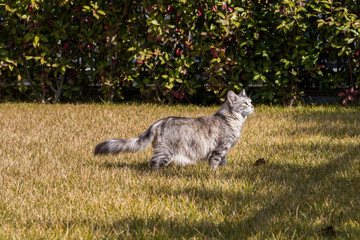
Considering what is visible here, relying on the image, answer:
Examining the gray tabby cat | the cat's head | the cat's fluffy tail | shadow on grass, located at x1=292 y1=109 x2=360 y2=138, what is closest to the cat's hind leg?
the gray tabby cat

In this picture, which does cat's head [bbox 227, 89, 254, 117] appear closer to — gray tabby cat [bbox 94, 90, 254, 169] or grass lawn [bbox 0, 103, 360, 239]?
gray tabby cat [bbox 94, 90, 254, 169]

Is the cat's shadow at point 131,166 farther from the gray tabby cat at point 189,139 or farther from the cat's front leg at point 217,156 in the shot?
the cat's front leg at point 217,156

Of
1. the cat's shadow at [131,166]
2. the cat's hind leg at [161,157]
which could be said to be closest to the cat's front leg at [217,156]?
the cat's hind leg at [161,157]

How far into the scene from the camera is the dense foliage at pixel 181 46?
6781 millimetres

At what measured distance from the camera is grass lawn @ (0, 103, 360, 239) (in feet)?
8.04

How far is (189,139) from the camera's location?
3.71m

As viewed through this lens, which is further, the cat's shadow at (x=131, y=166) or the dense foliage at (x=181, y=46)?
the dense foliage at (x=181, y=46)

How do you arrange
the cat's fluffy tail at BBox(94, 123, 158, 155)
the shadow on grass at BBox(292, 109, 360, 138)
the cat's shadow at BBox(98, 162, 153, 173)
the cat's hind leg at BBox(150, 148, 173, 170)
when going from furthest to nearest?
the shadow on grass at BBox(292, 109, 360, 138) < the cat's shadow at BBox(98, 162, 153, 173) < the cat's hind leg at BBox(150, 148, 173, 170) < the cat's fluffy tail at BBox(94, 123, 158, 155)

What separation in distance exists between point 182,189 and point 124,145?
0.65 metres

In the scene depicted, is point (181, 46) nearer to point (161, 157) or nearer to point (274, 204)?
point (161, 157)

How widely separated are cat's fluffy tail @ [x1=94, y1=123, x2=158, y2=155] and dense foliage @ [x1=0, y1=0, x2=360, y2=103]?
3501mm

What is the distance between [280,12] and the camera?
21.4 ft

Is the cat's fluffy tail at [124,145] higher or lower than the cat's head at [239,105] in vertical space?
lower

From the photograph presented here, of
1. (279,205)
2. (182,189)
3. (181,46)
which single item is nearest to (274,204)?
(279,205)
